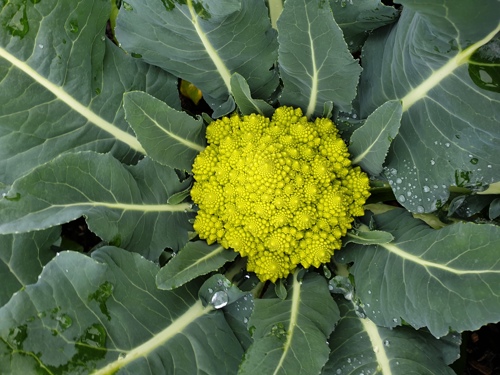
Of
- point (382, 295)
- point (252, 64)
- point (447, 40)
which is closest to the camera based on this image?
point (447, 40)

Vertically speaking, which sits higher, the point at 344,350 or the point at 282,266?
the point at 282,266

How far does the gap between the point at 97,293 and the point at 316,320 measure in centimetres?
51

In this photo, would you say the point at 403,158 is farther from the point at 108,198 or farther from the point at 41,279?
the point at 41,279

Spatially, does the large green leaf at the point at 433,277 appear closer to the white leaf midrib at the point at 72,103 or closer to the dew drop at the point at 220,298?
the dew drop at the point at 220,298

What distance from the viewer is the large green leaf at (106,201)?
3.61 feet

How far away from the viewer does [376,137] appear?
1181mm

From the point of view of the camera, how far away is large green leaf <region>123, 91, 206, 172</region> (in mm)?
1129

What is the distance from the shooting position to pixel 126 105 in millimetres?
1111

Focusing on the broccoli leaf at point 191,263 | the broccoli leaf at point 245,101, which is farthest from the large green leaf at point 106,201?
the broccoli leaf at point 245,101

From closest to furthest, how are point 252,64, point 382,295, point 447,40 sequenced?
point 447,40
point 382,295
point 252,64

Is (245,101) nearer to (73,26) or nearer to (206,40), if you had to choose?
(206,40)

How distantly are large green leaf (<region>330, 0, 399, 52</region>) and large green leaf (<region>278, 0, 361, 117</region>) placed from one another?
15cm

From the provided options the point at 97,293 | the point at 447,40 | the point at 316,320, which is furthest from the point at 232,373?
the point at 447,40

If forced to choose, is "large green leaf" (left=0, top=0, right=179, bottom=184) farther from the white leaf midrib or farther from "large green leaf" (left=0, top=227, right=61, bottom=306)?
"large green leaf" (left=0, top=227, right=61, bottom=306)
